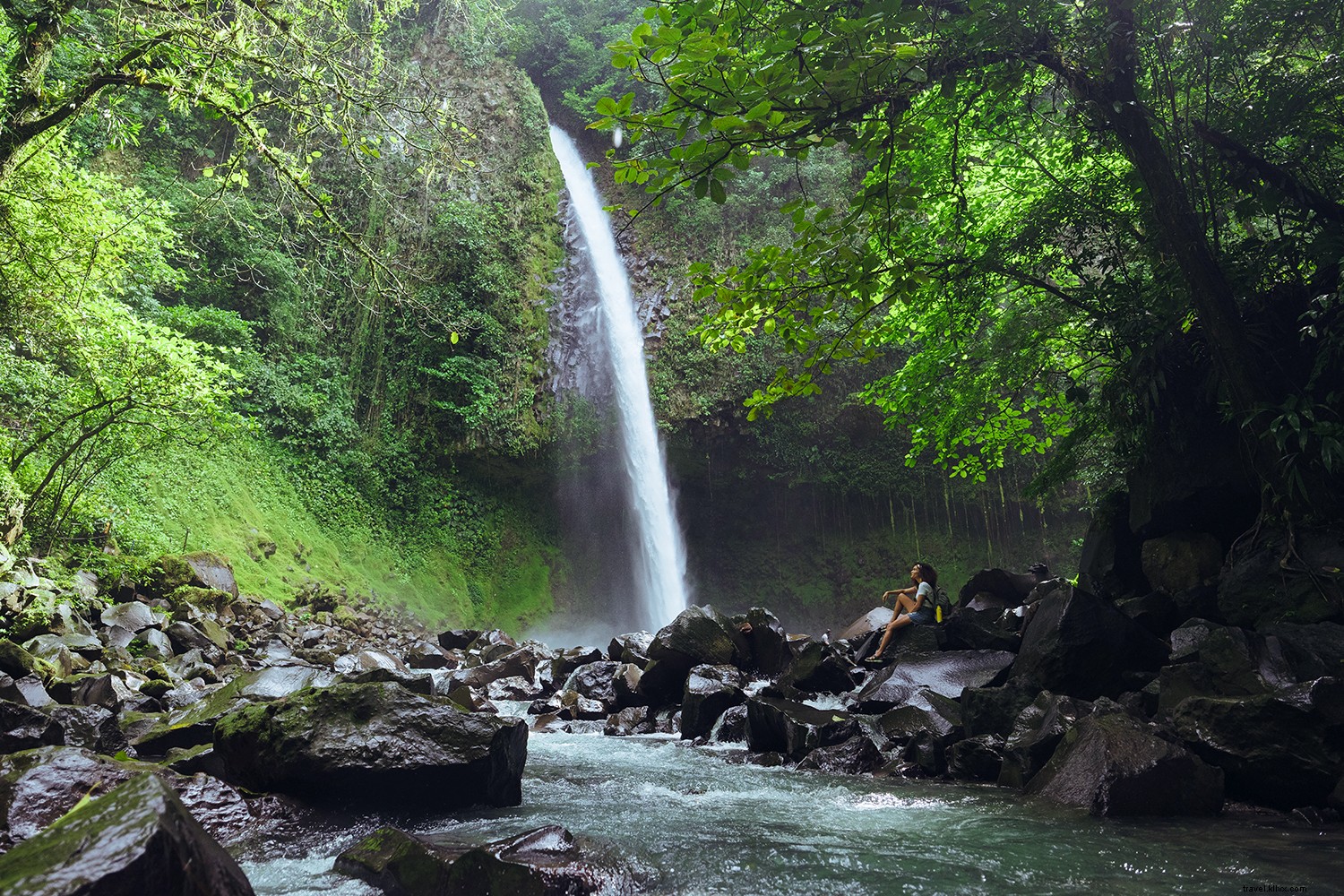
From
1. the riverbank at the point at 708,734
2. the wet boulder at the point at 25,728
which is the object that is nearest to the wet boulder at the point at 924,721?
the riverbank at the point at 708,734

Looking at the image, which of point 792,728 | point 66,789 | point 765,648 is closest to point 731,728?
point 792,728

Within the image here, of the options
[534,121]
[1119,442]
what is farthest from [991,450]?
[534,121]

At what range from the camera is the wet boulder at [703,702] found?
24.1ft

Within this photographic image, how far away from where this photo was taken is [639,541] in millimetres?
19719

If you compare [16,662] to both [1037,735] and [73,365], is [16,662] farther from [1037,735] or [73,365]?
[1037,735]

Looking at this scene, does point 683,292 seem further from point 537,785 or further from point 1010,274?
point 537,785

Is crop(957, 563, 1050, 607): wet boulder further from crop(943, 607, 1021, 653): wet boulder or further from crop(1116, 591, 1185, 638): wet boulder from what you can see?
crop(1116, 591, 1185, 638): wet boulder

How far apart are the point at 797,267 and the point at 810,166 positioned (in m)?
22.1

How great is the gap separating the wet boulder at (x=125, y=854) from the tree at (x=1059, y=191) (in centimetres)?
264

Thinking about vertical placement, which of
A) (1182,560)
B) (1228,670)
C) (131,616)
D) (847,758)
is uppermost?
(1182,560)

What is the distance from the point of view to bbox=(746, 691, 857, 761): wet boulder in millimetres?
6137

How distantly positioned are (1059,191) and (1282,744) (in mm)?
5604

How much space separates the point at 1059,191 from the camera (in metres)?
7.50

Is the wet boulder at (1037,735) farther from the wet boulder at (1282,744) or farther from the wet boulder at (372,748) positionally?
the wet boulder at (372,748)
